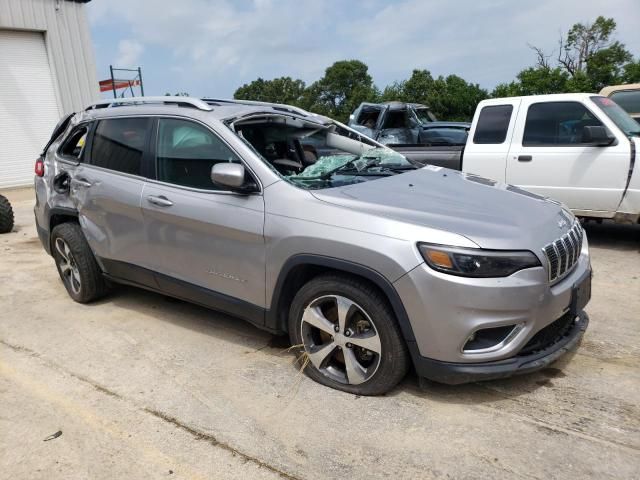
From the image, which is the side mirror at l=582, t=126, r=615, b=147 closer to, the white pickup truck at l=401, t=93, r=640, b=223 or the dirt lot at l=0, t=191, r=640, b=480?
the white pickup truck at l=401, t=93, r=640, b=223

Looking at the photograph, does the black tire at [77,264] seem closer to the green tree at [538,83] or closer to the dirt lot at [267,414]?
the dirt lot at [267,414]

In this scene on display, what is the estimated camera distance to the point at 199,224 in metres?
3.54

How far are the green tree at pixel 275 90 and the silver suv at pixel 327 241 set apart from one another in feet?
189

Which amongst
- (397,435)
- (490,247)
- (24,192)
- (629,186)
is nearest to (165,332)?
(397,435)

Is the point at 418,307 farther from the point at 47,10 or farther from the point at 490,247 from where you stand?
the point at 47,10

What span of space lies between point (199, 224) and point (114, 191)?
1031mm

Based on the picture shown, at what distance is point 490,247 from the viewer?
8.80ft

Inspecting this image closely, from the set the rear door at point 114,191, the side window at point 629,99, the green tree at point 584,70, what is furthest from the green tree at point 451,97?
the rear door at point 114,191

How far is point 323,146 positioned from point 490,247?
201 cm

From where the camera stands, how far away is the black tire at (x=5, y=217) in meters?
7.89

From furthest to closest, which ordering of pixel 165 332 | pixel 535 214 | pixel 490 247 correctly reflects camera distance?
pixel 165 332, pixel 535 214, pixel 490 247

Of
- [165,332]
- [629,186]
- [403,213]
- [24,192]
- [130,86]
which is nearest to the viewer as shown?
[403,213]

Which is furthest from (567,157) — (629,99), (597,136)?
(629,99)

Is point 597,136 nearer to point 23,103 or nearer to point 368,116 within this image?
point 368,116
